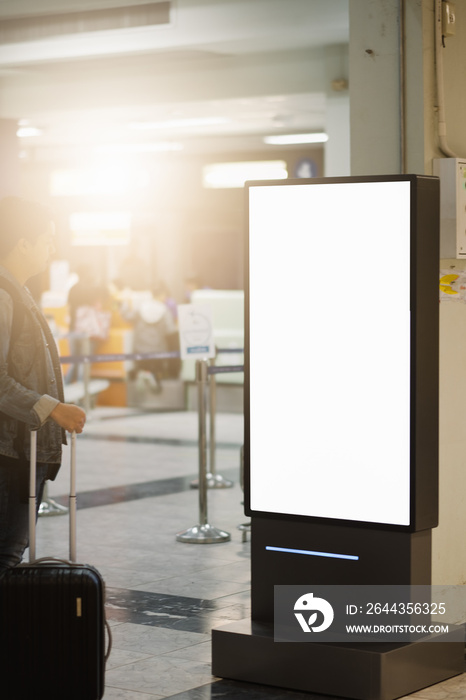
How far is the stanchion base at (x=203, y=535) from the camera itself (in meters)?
6.46

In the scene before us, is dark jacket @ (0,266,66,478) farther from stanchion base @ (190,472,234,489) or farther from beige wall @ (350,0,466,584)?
stanchion base @ (190,472,234,489)

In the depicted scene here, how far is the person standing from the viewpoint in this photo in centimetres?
343

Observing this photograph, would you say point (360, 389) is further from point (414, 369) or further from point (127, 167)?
point (127, 167)

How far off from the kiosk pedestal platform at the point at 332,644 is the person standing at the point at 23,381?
86 cm

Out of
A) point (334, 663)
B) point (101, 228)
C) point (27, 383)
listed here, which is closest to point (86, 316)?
point (101, 228)

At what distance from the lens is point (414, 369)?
3.60 metres

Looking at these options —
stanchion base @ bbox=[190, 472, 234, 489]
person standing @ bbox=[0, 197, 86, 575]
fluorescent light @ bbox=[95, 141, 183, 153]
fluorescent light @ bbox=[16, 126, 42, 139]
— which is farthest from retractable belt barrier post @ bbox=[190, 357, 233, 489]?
fluorescent light @ bbox=[95, 141, 183, 153]

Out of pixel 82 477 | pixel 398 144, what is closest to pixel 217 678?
pixel 398 144

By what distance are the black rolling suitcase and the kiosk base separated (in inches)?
27.2

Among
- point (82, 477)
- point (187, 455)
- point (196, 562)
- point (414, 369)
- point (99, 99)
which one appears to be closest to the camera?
point (414, 369)

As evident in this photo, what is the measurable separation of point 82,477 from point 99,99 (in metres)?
4.34

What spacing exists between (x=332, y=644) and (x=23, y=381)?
4.37 ft

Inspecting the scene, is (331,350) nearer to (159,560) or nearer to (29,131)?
(159,560)

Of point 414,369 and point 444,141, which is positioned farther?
point 444,141
